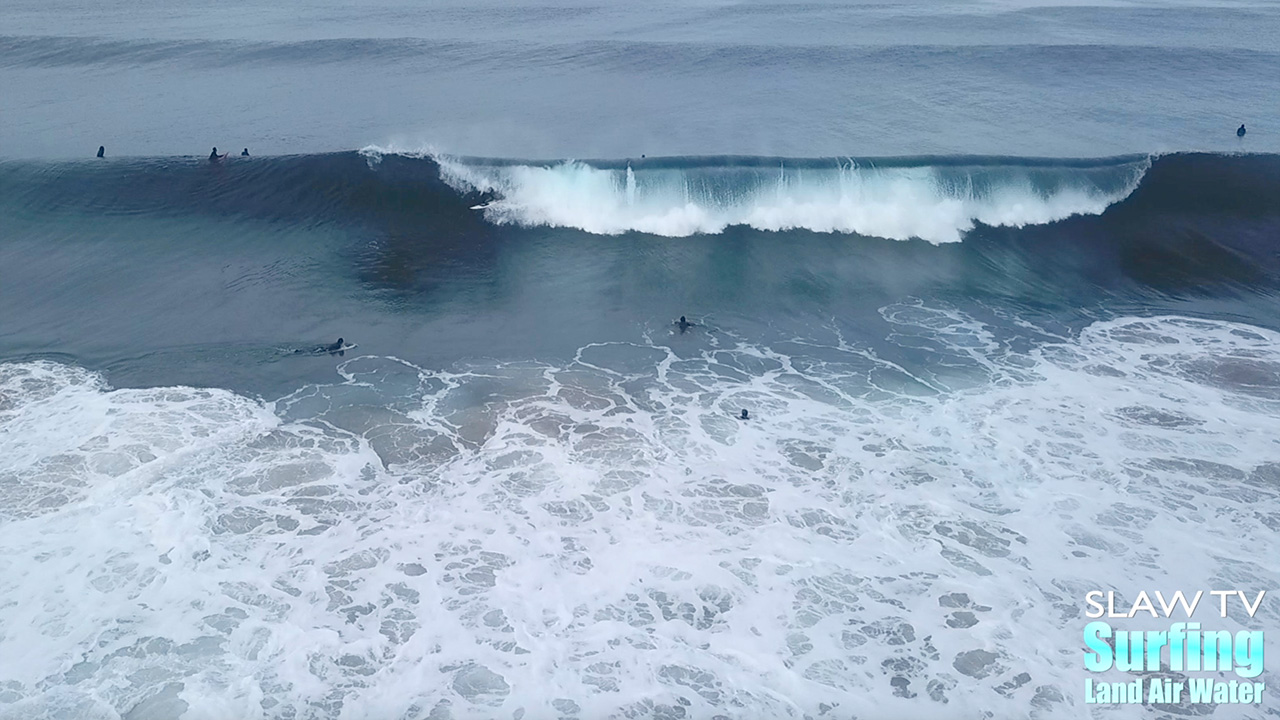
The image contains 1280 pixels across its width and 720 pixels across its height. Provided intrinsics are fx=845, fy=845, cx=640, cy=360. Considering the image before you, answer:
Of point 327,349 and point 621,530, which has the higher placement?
point 327,349

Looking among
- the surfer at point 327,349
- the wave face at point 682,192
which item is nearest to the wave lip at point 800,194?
the wave face at point 682,192

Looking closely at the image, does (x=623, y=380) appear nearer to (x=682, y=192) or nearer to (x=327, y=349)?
(x=327, y=349)

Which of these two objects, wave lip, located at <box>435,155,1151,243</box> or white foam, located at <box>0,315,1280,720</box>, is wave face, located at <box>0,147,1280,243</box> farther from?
white foam, located at <box>0,315,1280,720</box>

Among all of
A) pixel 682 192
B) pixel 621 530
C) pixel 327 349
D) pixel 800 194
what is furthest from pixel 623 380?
pixel 800 194

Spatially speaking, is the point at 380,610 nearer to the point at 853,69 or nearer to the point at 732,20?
the point at 853,69

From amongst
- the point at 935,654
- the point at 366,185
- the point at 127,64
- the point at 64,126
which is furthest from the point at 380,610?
the point at 127,64
